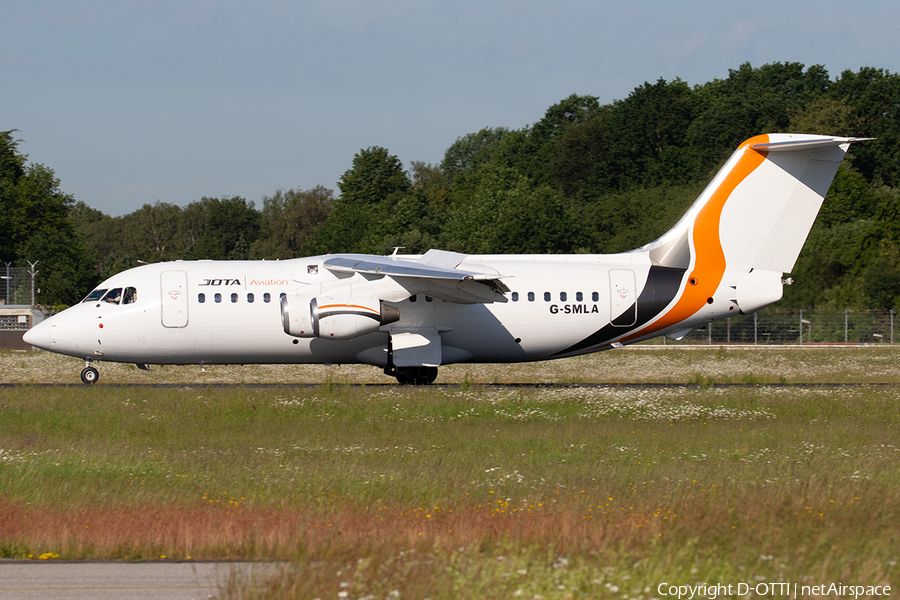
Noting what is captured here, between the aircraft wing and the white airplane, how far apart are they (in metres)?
0.05

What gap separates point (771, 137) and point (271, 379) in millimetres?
17448

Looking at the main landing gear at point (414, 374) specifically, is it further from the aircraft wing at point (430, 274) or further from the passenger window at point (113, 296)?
the passenger window at point (113, 296)

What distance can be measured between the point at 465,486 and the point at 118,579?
16.1 ft

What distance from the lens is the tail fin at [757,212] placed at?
25.1 metres

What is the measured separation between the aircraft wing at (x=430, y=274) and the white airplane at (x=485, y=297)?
0.05m

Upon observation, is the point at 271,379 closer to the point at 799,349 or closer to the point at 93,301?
the point at 93,301

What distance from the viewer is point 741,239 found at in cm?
2516

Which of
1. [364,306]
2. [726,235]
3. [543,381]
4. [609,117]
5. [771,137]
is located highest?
[609,117]

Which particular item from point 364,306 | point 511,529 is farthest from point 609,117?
point 511,529

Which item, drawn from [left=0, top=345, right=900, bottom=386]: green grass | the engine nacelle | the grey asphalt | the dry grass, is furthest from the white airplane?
the grey asphalt

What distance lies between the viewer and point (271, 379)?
31219 millimetres

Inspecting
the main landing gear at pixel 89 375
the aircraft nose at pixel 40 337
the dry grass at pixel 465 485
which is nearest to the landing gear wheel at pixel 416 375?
the dry grass at pixel 465 485

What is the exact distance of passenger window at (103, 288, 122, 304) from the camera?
24742 mm

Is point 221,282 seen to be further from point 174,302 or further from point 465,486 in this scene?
point 465,486
